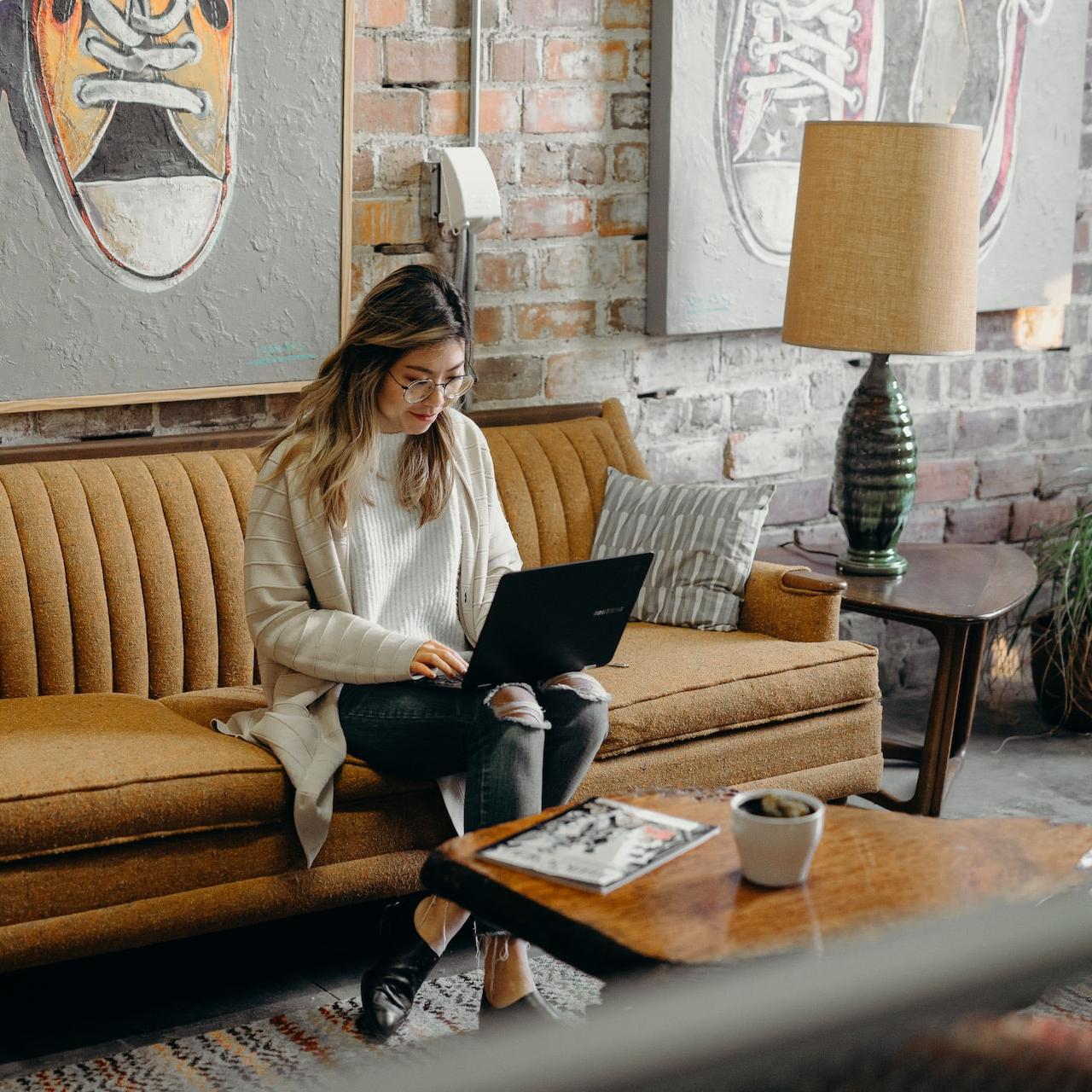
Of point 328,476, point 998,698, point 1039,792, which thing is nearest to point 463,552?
point 328,476

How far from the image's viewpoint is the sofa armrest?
289cm

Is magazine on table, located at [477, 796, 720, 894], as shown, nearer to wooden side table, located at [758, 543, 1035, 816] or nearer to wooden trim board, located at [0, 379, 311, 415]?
wooden side table, located at [758, 543, 1035, 816]

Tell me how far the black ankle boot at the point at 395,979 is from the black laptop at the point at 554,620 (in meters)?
0.37

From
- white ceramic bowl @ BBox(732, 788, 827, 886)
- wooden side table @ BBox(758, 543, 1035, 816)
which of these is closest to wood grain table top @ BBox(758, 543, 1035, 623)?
wooden side table @ BBox(758, 543, 1035, 816)

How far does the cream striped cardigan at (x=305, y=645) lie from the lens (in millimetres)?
2203

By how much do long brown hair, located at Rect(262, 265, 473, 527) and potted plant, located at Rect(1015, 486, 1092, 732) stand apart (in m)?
1.74

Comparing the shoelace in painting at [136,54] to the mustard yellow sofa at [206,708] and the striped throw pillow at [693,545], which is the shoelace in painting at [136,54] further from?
the striped throw pillow at [693,545]

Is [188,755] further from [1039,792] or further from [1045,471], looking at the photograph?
[1045,471]

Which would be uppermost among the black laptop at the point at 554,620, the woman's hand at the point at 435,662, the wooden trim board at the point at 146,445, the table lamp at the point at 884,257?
the table lamp at the point at 884,257

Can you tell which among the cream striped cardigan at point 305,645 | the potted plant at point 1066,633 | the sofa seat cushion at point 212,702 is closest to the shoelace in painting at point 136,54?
the cream striped cardigan at point 305,645

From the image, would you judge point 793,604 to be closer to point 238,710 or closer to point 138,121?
point 238,710

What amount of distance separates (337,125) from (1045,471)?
227 cm

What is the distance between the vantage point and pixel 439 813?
92.4 inches

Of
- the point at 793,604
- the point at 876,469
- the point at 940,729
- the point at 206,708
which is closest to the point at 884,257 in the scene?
the point at 876,469
